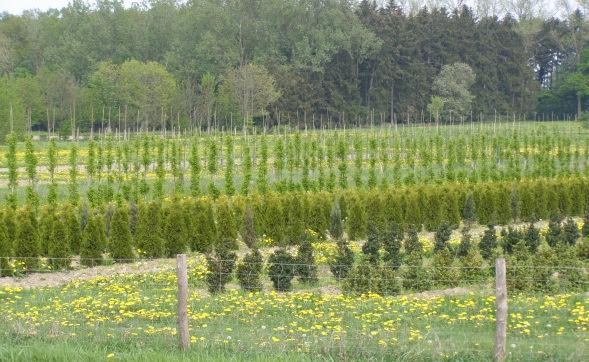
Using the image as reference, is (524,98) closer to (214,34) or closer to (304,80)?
(304,80)

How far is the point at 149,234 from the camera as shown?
19406 millimetres

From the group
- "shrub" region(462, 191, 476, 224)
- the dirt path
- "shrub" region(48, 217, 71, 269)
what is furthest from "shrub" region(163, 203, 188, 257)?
"shrub" region(462, 191, 476, 224)

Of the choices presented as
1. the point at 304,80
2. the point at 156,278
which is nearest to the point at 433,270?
the point at 156,278

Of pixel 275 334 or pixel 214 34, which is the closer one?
pixel 275 334

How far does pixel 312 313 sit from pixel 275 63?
51170 millimetres

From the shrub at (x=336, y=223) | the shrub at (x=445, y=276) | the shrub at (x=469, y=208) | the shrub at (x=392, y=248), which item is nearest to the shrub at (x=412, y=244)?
the shrub at (x=392, y=248)

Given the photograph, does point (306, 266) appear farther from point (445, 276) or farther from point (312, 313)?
point (312, 313)

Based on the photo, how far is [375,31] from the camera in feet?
217

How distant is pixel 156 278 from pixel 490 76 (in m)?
58.5

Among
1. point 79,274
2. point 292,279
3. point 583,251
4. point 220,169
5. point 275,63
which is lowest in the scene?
point 79,274

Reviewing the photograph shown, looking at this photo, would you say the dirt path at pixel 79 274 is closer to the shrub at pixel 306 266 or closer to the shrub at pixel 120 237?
the shrub at pixel 120 237

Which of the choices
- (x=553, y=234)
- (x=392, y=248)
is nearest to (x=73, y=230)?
(x=392, y=248)

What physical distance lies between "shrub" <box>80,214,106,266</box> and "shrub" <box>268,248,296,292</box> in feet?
17.3

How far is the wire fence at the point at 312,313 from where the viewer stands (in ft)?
28.9
